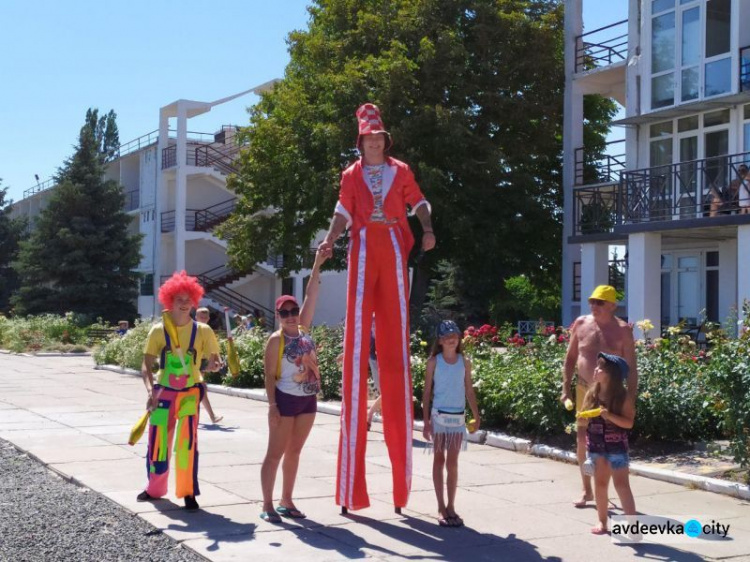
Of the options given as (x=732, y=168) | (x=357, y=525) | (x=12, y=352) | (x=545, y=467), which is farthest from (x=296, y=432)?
(x=12, y=352)

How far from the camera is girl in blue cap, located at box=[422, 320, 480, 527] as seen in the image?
7.38m

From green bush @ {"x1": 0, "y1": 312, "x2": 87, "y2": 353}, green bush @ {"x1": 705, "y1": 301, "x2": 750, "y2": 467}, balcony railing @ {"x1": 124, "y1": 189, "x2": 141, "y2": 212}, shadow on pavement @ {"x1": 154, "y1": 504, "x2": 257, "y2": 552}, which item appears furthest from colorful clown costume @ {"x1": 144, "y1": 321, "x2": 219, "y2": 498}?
balcony railing @ {"x1": 124, "y1": 189, "x2": 141, "y2": 212}

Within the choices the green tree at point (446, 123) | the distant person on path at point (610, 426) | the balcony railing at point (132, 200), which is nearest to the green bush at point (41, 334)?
the green tree at point (446, 123)

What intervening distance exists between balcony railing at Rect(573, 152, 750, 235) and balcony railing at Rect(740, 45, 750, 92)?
152 centimetres

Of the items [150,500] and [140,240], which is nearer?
[150,500]

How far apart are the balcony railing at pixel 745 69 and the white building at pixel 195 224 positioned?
2576 cm

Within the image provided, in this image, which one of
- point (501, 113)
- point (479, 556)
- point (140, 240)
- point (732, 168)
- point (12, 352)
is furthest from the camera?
point (140, 240)

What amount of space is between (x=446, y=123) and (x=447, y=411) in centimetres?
1842

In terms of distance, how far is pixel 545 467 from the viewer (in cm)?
1017

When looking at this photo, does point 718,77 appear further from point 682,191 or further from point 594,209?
point 594,209

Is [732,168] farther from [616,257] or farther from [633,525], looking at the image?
[633,525]

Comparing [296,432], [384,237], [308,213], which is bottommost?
[296,432]

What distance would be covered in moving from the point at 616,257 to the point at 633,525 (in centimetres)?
2133

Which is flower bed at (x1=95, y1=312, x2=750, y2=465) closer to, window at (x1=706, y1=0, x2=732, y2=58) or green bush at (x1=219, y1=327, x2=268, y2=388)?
green bush at (x1=219, y1=327, x2=268, y2=388)
